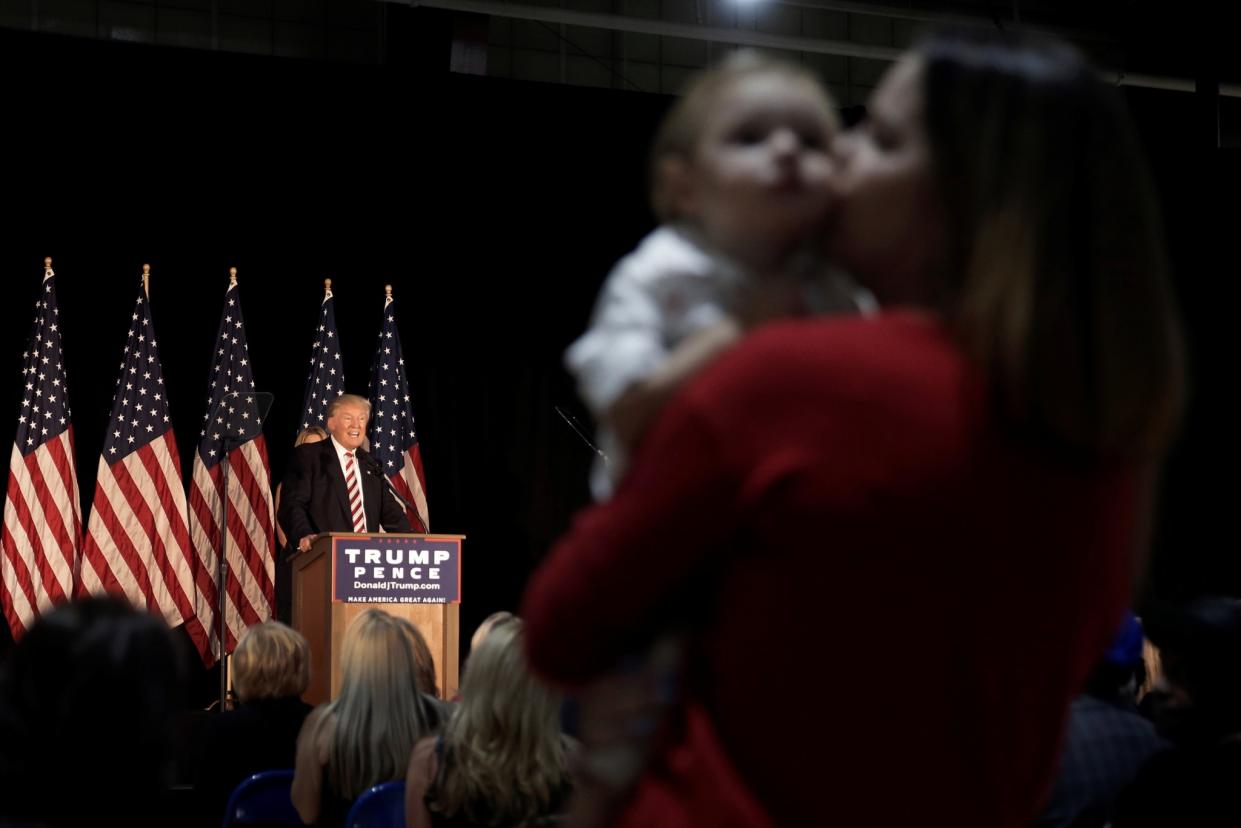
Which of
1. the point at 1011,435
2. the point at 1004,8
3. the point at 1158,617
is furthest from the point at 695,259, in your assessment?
the point at 1004,8

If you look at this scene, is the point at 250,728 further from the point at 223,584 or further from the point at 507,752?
the point at 223,584

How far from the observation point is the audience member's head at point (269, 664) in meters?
4.62

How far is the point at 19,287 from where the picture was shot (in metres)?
10.0

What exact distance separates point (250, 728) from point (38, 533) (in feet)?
15.9

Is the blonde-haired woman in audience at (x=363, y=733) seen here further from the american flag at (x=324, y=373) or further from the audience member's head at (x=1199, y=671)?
the american flag at (x=324, y=373)

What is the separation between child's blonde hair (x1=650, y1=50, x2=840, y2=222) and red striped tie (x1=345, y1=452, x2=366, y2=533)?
7.90 m

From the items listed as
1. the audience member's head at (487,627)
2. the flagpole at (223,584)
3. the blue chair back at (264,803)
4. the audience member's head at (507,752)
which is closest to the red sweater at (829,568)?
the audience member's head at (507,752)

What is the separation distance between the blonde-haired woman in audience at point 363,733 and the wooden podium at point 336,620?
335cm

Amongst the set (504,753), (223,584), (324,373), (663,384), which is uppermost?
(663,384)

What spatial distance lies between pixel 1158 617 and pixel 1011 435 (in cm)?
201

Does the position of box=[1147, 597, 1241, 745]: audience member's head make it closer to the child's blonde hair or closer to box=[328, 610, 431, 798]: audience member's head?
the child's blonde hair

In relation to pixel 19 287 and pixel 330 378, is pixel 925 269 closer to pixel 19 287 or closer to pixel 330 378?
pixel 330 378

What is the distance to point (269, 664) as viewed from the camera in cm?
463

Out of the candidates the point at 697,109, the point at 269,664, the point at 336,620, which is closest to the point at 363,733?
the point at 269,664
